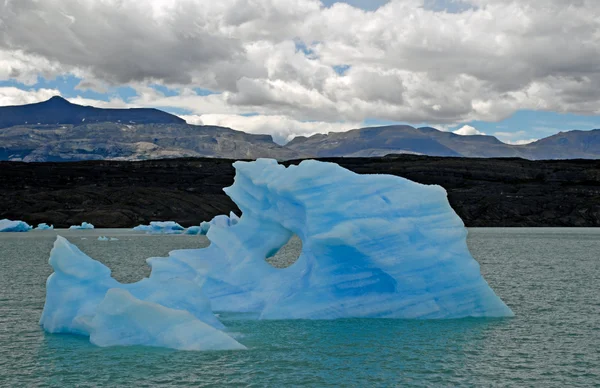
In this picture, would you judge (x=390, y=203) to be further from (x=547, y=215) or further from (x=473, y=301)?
(x=547, y=215)

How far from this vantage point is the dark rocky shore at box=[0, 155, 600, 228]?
112 meters

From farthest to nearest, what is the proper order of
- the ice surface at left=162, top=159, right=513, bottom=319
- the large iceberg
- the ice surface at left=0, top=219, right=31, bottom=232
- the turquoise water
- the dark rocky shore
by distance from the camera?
1. the dark rocky shore
2. the ice surface at left=0, top=219, right=31, bottom=232
3. the ice surface at left=162, top=159, right=513, bottom=319
4. the large iceberg
5. the turquoise water

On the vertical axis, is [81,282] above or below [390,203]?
below

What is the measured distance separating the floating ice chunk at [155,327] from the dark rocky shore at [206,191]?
3676 inches

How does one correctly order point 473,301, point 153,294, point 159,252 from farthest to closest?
point 159,252, point 473,301, point 153,294

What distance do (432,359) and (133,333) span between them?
7.85m

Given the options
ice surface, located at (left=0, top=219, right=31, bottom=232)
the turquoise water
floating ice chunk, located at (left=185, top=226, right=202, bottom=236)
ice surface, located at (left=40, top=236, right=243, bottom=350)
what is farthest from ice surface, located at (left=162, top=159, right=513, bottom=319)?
ice surface, located at (left=0, top=219, right=31, bottom=232)

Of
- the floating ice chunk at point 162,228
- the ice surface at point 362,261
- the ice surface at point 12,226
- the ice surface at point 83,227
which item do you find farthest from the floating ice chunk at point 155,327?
the ice surface at point 83,227

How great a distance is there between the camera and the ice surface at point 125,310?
16.4 metres

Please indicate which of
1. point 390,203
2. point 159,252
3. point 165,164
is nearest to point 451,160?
point 165,164

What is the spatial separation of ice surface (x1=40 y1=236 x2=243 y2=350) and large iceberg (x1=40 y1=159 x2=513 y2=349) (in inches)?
1.3

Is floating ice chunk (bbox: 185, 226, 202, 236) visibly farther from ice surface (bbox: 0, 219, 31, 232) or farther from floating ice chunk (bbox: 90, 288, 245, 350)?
floating ice chunk (bbox: 90, 288, 245, 350)

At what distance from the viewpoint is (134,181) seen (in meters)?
142

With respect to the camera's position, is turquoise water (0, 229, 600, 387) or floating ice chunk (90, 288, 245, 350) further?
floating ice chunk (90, 288, 245, 350)
